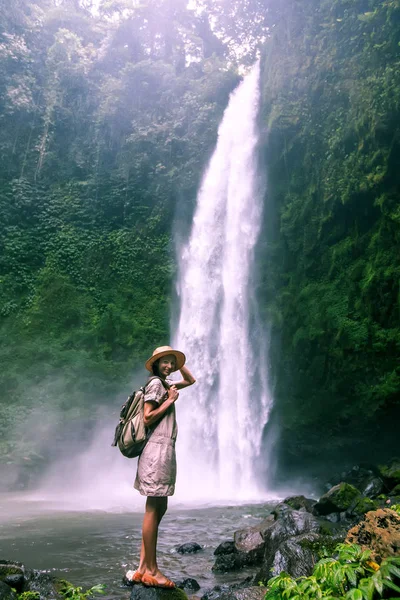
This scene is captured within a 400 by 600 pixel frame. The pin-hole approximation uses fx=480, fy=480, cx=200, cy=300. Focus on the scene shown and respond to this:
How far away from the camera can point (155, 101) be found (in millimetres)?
18859

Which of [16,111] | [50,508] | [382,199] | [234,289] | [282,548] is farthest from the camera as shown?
[16,111]

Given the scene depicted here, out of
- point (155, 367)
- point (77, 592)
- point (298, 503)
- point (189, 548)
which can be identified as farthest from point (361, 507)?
point (155, 367)

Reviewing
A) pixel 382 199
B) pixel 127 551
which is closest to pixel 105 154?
pixel 382 199

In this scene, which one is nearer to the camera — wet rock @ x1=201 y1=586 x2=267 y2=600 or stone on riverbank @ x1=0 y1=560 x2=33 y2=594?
wet rock @ x1=201 y1=586 x2=267 y2=600

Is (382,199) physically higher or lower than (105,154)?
lower

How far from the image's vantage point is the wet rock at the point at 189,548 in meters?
5.19

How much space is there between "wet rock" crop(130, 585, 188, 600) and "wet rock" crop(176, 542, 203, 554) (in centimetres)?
238

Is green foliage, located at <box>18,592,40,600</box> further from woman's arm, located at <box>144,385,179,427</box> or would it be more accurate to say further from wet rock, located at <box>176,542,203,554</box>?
wet rock, located at <box>176,542,203,554</box>

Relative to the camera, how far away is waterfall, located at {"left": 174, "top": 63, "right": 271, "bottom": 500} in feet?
39.0

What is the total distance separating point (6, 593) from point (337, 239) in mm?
11282

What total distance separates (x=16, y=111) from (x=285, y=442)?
15106mm

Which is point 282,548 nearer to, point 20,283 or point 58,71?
point 20,283

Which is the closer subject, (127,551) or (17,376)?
(127,551)

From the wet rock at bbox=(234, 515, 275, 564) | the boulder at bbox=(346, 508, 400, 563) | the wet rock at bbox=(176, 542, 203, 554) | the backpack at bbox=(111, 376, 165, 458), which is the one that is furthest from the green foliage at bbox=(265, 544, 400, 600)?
the wet rock at bbox=(176, 542, 203, 554)
